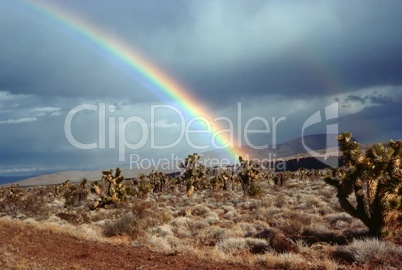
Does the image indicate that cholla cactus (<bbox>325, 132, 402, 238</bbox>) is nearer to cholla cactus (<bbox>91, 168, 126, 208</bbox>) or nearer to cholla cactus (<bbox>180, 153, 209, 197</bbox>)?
cholla cactus (<bbox>91, 168, 126, 208</bbox>)

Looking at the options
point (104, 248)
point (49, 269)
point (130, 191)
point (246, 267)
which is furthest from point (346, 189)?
point (130, 191)

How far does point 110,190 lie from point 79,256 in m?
27.0

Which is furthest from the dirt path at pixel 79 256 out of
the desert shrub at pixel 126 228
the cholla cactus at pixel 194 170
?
the cholla cactus at pixel 194 170

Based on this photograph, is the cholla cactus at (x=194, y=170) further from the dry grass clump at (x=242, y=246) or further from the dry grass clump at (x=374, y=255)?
the dry grass clump at (x=374, y=255)

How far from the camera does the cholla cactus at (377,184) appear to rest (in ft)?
52.1

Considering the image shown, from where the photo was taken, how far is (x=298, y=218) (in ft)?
69.2

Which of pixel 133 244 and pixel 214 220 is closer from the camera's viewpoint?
pixel 133 244

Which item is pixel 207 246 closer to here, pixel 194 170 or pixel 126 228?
pixel 126 228

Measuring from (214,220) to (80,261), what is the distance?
13.4m

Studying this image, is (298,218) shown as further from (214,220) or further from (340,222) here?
(214,220)

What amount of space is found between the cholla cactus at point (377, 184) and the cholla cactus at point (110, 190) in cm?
2628

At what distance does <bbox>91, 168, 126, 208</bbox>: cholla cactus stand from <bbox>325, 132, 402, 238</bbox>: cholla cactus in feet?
86.2

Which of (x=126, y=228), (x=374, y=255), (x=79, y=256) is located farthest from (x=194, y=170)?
(x=374, y=255)

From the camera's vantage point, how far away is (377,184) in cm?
1670
